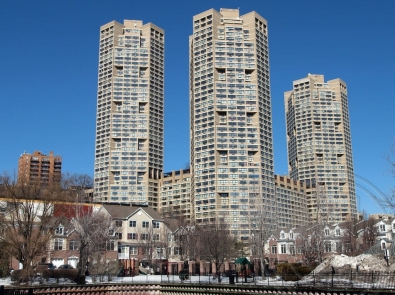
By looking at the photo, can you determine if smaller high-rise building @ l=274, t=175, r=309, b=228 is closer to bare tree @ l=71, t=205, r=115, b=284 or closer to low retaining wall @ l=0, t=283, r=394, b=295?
bare tree @ l=71, t=205, r=115, b=284

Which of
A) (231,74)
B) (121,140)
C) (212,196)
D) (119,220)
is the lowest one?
(119,220)

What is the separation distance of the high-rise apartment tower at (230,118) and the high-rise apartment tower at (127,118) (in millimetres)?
26300

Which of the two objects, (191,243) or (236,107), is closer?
(191,243)

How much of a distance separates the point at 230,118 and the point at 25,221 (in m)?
109

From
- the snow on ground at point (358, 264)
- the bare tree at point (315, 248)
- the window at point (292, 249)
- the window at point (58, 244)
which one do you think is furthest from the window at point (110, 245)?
the snow on ground at point (358, 264)

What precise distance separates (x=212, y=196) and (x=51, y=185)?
95.0 metres

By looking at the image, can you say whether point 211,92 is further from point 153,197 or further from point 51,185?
point 51,185

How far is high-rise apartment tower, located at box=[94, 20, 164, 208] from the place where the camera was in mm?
181375

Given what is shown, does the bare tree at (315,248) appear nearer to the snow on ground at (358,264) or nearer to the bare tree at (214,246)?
the bare tree at (214,246)

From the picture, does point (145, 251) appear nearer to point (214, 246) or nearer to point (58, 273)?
point (214, 246)

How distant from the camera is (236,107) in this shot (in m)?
159

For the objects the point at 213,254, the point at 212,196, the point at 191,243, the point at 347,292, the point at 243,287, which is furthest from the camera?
the point at 212,196

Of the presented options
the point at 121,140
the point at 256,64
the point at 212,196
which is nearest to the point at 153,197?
the point at 121,140

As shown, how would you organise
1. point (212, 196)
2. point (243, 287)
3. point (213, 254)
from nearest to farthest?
point (243, 287) → point (213, 254) → point (212, 196)
